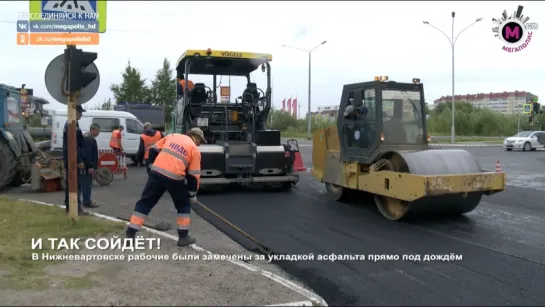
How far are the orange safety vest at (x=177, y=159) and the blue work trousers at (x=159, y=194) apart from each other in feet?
0.33

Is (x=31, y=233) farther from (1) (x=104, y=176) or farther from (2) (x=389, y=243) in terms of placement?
(1) (x=104, y=176)

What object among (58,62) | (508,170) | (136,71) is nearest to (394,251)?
(58,62)

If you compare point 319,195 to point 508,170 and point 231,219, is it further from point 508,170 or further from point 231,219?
point 508,170

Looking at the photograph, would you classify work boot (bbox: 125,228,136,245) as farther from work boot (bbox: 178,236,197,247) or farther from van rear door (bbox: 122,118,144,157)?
van rear door (bbox: 122,118,144,157)

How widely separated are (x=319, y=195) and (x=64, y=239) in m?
5.74

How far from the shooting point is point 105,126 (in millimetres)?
16922

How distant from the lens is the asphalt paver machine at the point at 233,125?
10.5 meters

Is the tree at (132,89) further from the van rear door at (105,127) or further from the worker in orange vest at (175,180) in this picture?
the worker in orange vest at (175,180)

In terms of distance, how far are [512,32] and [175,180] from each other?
18.1 m

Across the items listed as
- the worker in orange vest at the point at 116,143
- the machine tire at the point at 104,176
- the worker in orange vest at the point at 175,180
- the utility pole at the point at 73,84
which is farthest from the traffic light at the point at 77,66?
the worker in orange vest at the point at 116,143

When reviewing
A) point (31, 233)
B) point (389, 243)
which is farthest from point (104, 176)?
point (389, 243)

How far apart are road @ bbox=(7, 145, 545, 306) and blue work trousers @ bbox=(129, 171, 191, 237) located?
0.54 meters

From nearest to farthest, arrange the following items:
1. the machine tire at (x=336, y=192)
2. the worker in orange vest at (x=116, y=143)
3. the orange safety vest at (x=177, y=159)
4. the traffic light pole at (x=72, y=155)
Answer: the orange safety vest at (x=177, y=159) < the traffic light pole at (x=72, y=155) < the machine tire at (x=336, y=192) < the worker in orange vest at (x=116, y=143)

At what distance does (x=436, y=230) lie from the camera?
7.25m
